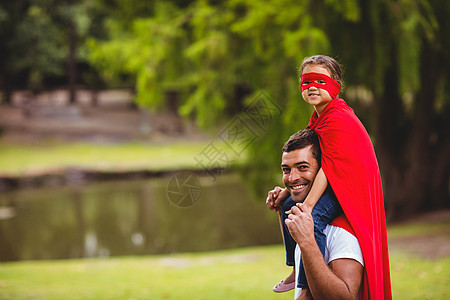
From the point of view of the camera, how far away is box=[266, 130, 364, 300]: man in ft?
5.81

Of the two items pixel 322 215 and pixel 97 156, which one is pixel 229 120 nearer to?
pixel 322 215

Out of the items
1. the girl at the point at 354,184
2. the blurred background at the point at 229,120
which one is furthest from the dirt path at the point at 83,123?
the girl at the point at 354,184

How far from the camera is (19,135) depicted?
26.7 metres

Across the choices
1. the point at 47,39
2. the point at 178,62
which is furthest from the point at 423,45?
the point at 47,39

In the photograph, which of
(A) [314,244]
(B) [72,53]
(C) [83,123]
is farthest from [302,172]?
(B) [72,53]

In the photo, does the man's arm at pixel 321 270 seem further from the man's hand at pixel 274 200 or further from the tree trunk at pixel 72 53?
the tree trunk at pixel 72 53

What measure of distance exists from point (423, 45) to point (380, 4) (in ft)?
7.47

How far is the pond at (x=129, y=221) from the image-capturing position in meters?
12.2

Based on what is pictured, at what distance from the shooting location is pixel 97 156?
Result: 24.2 metres

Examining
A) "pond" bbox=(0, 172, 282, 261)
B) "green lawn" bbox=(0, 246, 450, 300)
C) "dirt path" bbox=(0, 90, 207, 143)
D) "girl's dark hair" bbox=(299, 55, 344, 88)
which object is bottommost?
"pond" bbox=(0, 172, 282, 261)

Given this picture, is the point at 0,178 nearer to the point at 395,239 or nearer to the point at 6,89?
the point at 6,89

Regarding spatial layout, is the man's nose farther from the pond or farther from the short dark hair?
the pond

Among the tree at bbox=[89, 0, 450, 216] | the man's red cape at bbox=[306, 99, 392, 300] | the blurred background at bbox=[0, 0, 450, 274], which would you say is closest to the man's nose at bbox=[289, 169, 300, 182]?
the man's red cape at bbox=[306, 99, 392, 300]

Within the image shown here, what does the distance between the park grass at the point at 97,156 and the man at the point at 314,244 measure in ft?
57.2
